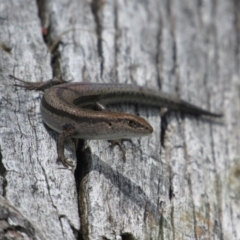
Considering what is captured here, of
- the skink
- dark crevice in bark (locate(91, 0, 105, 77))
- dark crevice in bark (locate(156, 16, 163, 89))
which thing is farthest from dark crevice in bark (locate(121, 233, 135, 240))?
dark crevice in bark (locate(156, 16, 163, 89))

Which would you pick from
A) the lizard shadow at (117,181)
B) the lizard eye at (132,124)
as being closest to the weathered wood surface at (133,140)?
the lizard shadow at (117,181)

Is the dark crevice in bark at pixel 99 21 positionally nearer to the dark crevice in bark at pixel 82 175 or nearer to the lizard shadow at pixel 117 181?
the dark crevice in bark at pixel 82 175

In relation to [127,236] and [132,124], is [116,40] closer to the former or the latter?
[132,124]

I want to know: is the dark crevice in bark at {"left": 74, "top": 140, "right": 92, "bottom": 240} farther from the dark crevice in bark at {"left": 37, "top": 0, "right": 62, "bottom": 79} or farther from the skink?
the dark crevice in bark at {"left": 37, "top": 0, "right": 62, "bottom": 79}

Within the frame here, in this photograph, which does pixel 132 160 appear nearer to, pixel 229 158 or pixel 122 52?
pixel 229 158

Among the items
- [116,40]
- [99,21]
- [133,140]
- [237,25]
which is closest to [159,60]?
[116,40]

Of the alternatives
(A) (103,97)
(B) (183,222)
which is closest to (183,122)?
(A) (103,97)
